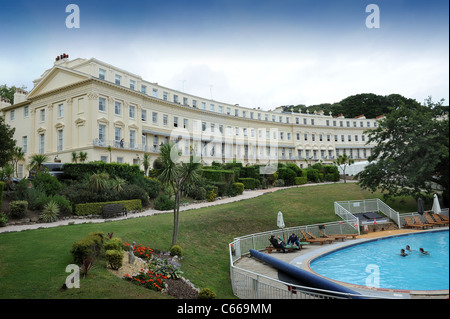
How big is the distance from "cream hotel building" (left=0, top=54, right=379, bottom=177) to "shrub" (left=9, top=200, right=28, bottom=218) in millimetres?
18738

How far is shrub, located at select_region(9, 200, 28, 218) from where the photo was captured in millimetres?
17359

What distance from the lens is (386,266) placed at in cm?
1301

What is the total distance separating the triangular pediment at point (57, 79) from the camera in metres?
38.1

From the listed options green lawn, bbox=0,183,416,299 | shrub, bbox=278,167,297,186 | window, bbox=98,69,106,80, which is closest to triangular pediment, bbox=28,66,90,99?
window, bbox=98,69,106,80

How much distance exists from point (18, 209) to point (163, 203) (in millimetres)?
10230

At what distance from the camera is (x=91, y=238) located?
953cm

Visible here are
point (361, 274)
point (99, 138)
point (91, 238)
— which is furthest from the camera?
point (99, 138)

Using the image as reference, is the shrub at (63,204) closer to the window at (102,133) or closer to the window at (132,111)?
the window at (102,133)

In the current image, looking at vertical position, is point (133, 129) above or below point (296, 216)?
above

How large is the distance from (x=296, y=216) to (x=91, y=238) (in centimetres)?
1773

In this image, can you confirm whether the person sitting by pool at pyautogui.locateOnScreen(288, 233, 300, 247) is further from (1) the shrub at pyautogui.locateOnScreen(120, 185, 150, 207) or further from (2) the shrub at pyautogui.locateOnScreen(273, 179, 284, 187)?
(2) the shrub at pyautogui.locateOnScreen(273, 179, 284, 187)
